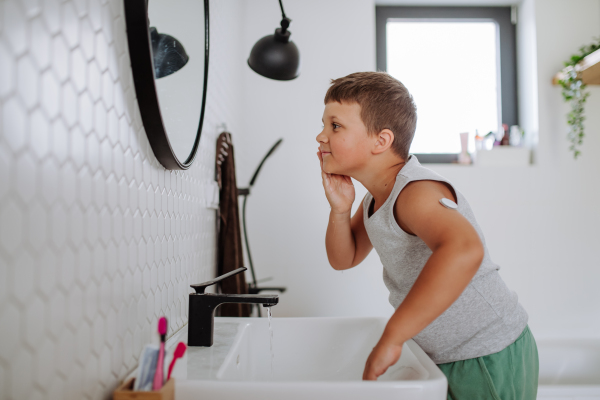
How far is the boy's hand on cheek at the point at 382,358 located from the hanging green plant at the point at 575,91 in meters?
1.79

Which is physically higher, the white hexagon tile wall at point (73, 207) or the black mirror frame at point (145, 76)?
the black mirror frame at point (145, 76)

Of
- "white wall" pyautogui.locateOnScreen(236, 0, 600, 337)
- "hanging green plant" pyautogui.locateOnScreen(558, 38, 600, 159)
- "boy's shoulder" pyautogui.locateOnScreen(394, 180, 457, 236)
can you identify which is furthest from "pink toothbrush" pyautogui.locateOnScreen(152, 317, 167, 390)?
"hanging green plant" pyautogui.locateOnScreen(558, 38, 600, 159)

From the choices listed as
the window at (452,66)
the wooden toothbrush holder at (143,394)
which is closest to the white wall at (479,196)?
the window at (452,66)

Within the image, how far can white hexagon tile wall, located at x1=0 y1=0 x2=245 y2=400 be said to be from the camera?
0.41 m

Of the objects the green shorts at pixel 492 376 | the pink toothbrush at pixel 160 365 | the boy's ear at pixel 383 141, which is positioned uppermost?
the boy's ear at pixel 383 141

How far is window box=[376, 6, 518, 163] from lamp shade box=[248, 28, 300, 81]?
1.08 m

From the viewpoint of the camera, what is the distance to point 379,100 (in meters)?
0.90

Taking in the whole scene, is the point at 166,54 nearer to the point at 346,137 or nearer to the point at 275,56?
the point at 346,137

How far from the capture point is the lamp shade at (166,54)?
0.74 m

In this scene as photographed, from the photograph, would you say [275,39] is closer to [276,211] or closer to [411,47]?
[276,211]

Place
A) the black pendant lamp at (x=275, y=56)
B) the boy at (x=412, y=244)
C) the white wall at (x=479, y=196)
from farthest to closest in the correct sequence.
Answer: the white wall at (x=479, y=196), the black pendant lamp at (x=275, y=56), the boy at (x=412, y=244)

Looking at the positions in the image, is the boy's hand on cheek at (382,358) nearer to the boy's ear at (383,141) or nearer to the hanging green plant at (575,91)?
the boy's ear at (383,141)

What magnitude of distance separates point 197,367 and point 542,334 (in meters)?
2.00

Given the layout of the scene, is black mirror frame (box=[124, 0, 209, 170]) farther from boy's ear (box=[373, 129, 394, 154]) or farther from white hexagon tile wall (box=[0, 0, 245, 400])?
boy's ear (box=[373, 129, 394, 154])
